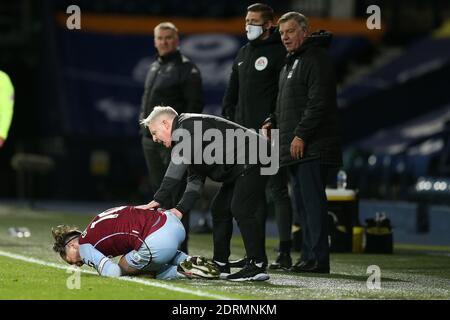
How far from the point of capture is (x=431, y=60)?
2438cm

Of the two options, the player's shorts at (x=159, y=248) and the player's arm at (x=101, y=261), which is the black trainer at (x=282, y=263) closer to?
the player's shorts at (x=159, y=248)

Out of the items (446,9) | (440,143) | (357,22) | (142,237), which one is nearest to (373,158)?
(440,143)

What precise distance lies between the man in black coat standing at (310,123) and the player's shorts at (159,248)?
114 centimetres

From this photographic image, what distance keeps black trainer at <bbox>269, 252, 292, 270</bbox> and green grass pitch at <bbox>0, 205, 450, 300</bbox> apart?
Result: 0.29 meters

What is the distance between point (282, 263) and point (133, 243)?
1.60 meters

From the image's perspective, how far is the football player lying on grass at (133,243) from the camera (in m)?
8.40

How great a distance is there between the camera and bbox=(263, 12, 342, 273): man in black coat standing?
9109mm

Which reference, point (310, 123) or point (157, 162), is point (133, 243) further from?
point (157, 162)

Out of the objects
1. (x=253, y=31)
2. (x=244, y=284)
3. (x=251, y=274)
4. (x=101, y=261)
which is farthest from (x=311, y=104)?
(x=101, y=261)

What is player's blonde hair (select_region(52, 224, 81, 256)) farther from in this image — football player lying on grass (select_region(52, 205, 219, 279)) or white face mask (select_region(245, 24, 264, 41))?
white face mask (select_region(245, 24, 264, 41))

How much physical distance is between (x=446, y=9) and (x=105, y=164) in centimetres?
830

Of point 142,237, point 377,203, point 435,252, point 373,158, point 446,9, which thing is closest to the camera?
point 142,237

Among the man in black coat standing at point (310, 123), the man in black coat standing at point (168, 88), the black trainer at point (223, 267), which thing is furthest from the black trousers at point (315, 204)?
the man in black coat standing at point (168, 88)

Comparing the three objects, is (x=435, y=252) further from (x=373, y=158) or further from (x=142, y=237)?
(x=373, y=158)
